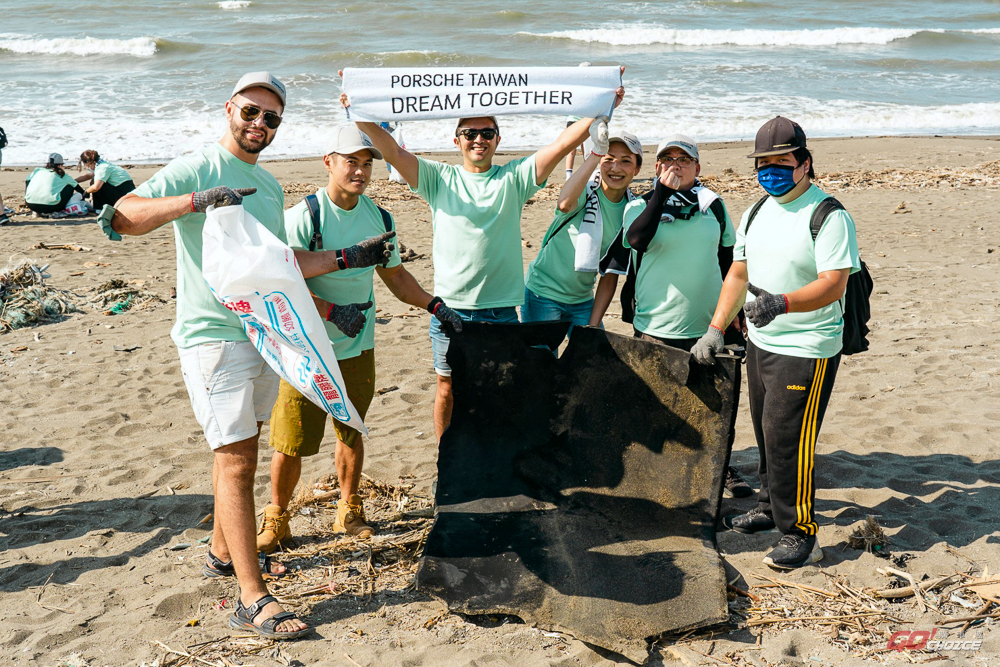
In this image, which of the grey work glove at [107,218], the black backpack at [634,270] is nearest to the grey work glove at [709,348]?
the black backpack at [634,270]

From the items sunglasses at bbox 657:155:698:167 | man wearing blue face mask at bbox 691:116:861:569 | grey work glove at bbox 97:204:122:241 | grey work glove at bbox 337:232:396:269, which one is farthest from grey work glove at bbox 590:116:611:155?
grey work glove at bbox 97:204:122:241

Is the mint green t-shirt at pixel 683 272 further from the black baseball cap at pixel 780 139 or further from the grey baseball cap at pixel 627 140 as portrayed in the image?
the black baseball cap at pixel 780 139

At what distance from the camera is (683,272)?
4.06 m

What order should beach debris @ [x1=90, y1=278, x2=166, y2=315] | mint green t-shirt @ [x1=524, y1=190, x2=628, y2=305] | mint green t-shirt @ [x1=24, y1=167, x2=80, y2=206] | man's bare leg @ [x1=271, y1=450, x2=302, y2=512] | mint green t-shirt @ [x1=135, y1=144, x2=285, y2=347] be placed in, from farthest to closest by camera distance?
mint green t-shirt @ [x1=24, y1=167, x2=80, y2=206], beach debris @ [x1=90, y1=278, x2=166, y2=315], mint green t-shirt @ [x1=524, y1=190, x2=628, y2=305], man's bare leg @ [x1=271, y1=450, x2=302, y2=512], mint green t-shirt @ [x1=135, y1=144, x2=285, y2=347]

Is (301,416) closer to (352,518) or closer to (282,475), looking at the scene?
(282,475)

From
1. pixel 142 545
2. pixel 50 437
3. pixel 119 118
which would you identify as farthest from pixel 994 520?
pixel 119 118

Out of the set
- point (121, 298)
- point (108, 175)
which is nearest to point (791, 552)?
point (121, 298)

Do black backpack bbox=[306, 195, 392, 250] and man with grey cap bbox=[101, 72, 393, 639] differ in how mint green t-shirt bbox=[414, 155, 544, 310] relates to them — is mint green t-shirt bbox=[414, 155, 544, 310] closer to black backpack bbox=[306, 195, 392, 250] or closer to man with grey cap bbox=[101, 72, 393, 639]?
black backpack bbox=[306, 195, 392, 250]

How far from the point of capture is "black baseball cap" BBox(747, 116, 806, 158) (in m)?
3.31

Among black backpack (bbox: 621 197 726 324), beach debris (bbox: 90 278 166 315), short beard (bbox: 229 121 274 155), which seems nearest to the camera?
short beard (bbox: 229 121 274 155)

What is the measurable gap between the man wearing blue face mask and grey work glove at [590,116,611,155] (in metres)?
0.69

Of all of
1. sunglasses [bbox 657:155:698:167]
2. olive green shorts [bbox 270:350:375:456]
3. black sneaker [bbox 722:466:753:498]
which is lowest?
black sneaker [bbox 722:466:753:498]

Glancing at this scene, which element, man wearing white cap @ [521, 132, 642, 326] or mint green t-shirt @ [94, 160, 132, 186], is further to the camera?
mint green t-shirt @ [94, 160, 132, 186]

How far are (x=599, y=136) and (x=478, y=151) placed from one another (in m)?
0.63
